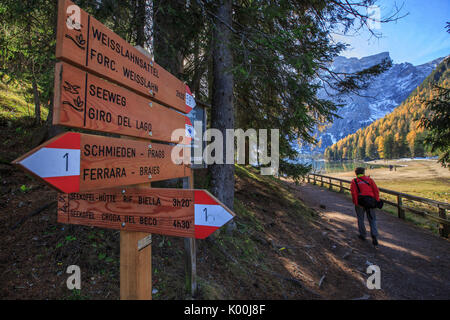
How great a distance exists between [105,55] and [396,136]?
124 meters

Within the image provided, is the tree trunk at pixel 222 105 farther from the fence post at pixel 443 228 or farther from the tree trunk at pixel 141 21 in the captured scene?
the fence post at pixel 443 228

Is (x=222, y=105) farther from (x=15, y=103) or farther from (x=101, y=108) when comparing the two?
(x=15, y=103)

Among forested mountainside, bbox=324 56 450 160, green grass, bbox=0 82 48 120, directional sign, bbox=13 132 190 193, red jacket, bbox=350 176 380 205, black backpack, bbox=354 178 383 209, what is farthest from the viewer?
forested mountainside, bbox=324 56 450 160

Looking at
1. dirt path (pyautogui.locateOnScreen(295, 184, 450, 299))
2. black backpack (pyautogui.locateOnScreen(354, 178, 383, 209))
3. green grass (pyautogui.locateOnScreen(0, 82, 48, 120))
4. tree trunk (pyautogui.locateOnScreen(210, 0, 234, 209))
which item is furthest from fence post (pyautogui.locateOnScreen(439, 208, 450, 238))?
green grass (pyautogui.locateOnScreen(0, 82, 48, 120))

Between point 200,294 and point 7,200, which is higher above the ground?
point 7,200

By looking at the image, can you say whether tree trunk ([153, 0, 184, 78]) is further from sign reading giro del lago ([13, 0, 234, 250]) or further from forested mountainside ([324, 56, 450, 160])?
forested mountainside ([324, 56, 450, 160])

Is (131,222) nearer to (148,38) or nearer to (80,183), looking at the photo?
(80,183)

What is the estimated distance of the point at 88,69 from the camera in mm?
1294

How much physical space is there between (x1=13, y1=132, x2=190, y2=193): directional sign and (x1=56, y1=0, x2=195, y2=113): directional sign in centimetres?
46

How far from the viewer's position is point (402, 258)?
17.9 feet

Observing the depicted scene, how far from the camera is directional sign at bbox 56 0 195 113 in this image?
115 centimetres

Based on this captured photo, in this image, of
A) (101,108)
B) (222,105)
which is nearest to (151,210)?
(101,108)
